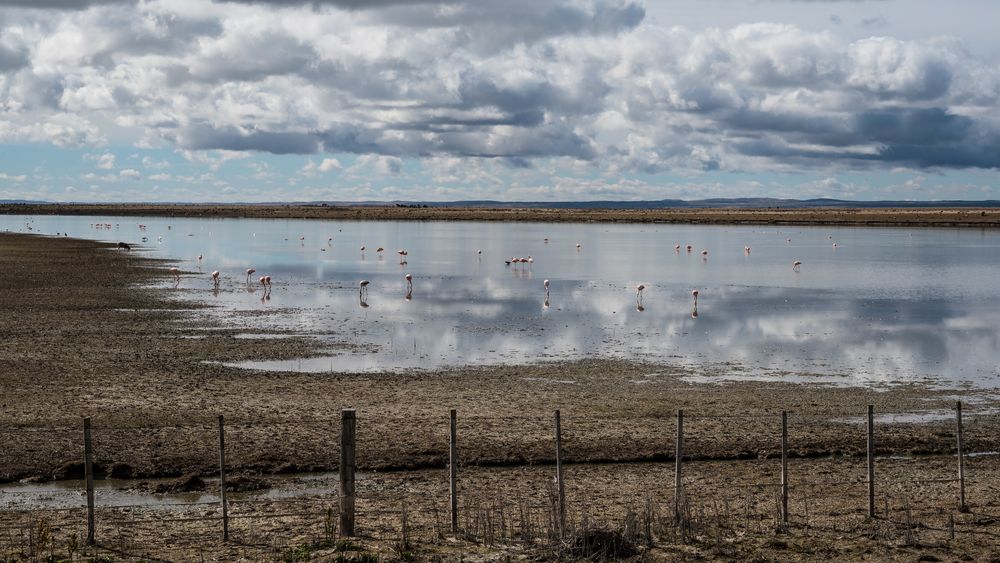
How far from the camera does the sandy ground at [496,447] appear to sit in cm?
1352

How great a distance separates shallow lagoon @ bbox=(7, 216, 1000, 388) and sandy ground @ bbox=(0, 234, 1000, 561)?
278 cm

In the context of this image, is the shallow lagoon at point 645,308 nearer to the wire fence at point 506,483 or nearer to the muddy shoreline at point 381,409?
the muddy shoreline at point 381,409

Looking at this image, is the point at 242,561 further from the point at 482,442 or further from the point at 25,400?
the point at 25,400

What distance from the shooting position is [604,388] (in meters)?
25.7

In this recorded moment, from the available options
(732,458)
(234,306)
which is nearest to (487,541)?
(732,458)

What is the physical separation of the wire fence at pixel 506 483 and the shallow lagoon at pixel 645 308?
25.2 feet

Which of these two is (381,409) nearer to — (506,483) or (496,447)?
(496,447)

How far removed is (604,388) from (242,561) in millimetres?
14468

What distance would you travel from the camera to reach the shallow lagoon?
30.7m

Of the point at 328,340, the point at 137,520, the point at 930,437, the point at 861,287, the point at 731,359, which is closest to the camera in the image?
the point at 137,520

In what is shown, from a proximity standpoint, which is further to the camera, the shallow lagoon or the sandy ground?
the shallow lagoon

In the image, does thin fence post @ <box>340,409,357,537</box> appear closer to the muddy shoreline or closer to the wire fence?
the wire fence

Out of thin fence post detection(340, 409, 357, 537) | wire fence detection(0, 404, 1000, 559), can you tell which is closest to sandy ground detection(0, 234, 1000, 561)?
wire fence detection(0, 404, 1000, 559)

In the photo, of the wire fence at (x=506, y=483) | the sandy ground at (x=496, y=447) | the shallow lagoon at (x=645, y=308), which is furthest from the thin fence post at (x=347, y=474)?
the shallow lagoon at (x=645, y=308)
